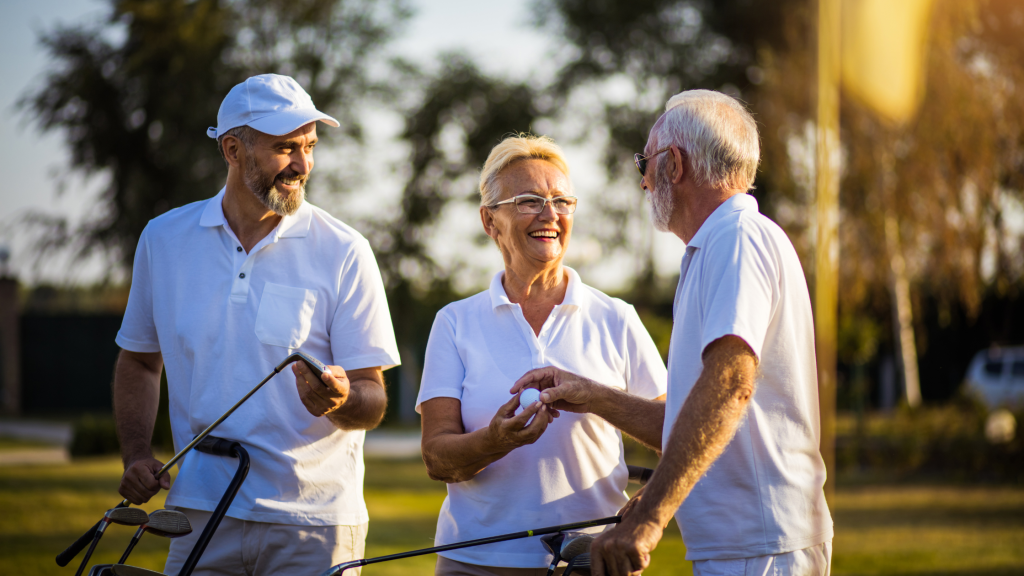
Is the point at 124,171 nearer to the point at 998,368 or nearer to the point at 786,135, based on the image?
the point at 786,135

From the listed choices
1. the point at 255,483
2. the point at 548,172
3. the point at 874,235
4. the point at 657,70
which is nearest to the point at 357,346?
the point at 255,483

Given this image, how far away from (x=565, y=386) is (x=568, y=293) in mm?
464

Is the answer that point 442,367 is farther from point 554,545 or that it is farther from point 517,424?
point 554,545

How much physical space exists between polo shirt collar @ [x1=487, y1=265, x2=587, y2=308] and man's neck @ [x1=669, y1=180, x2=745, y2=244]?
0.49 meters

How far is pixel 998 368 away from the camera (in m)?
19.7

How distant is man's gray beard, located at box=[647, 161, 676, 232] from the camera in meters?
2.34

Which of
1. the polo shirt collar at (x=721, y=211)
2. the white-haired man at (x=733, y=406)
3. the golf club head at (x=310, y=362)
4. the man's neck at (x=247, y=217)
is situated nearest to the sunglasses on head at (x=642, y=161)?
the white-haired man at (x=733, y=406)

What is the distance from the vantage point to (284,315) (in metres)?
2.58

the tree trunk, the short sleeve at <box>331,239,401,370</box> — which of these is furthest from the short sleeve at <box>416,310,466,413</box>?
the tree trunk

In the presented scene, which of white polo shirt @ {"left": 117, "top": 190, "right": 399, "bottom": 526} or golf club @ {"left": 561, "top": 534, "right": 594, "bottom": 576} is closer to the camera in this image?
golf club @ {"left": 561, "top": 534, "right": 594, "bottom": 576}

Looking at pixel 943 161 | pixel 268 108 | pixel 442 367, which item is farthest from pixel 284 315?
pixel 943 161

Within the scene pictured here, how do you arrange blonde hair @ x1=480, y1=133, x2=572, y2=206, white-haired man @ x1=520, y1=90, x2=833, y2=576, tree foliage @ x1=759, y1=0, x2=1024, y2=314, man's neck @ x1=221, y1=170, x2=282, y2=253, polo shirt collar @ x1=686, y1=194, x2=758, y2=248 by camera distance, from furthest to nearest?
tree foliage @ x1=759, y1=0, x2=1024, y2=314
blonde hair @ x1=480, y1=133, x2=572, y2=206
man's neck @ x1=221, y1=170, x2=282, y2=253
polo shirt collar @ x1=686, y1=194, x2=758, y2=248
white-haired man @ x1=520, y1=90, x2=833, y2=576

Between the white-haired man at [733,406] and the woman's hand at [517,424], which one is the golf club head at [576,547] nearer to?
the white-haired man at [733,406]

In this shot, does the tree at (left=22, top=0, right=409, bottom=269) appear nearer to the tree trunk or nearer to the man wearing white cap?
the tree trunk
